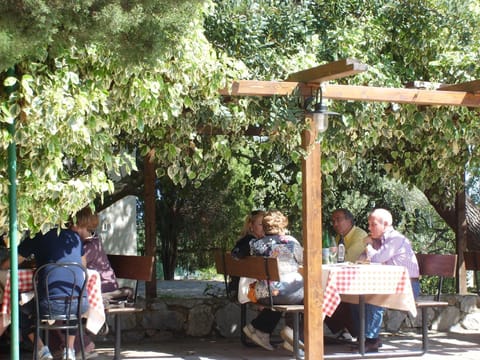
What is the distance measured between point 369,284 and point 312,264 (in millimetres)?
781

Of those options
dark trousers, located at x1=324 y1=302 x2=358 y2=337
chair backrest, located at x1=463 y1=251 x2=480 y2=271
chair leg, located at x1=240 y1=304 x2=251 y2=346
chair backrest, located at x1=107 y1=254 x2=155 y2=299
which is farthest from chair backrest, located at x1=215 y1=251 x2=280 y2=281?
chair backrest, located at x1=463 y1=251 x2=480 y2=271

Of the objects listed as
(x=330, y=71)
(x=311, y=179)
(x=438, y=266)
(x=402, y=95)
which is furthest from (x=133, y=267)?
(x=438, y=266)

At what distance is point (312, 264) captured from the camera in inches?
274

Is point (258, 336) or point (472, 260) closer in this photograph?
point (258, 336)

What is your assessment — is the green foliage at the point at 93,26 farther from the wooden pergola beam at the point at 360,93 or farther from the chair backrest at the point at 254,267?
the chair backrest at the point at 254,267

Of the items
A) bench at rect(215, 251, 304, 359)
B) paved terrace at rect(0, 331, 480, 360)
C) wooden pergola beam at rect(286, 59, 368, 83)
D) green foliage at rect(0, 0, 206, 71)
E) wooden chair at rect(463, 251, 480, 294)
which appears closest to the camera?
green foliage at rect(0, 0, 206, 71)

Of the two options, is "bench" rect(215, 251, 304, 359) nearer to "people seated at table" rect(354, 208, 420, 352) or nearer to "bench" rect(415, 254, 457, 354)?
"people seated at table" rect(354, 208, 420, 352)

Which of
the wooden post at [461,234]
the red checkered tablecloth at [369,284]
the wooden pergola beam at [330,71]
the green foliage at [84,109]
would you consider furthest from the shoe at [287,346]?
the wooden post at [461,234]

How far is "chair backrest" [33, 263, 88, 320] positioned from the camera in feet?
22.0

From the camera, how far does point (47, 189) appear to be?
590cm

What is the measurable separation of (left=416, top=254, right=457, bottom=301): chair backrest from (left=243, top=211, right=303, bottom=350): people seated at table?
64.4 inches

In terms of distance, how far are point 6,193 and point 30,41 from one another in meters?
1.39

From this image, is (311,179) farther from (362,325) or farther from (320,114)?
(362,325)

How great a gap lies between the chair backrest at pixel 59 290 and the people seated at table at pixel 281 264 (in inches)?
68.2
